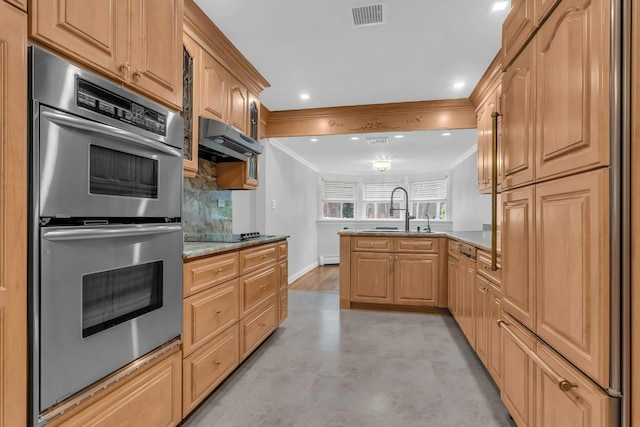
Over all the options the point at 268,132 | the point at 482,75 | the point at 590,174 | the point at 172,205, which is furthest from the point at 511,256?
the point at 268,132

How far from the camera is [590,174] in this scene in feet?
3.07

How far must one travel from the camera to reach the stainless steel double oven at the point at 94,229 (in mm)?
990

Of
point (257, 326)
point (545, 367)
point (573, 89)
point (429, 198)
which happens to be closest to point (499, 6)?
point (573, 89)

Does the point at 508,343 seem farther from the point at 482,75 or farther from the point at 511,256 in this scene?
the point at 482,75

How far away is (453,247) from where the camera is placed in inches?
134

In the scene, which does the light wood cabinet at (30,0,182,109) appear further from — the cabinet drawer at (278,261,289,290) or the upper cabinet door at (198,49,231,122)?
the cabinet drawer at (278,261,289,290)

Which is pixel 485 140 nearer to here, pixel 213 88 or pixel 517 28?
pixel 517 28

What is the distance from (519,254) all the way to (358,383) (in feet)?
4.48

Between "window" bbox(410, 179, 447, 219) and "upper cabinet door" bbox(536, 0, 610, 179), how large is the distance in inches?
265

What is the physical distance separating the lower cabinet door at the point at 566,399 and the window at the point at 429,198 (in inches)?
264

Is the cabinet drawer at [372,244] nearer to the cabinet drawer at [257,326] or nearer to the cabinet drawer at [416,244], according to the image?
the cabinet drawer at [416,244]

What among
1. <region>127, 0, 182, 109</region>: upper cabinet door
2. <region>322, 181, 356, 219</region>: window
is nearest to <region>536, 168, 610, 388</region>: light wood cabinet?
<region>127, 0, 182, 109</region>: upper cabinet door

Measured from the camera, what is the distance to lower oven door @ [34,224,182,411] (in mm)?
1015

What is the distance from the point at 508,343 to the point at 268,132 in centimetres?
370
